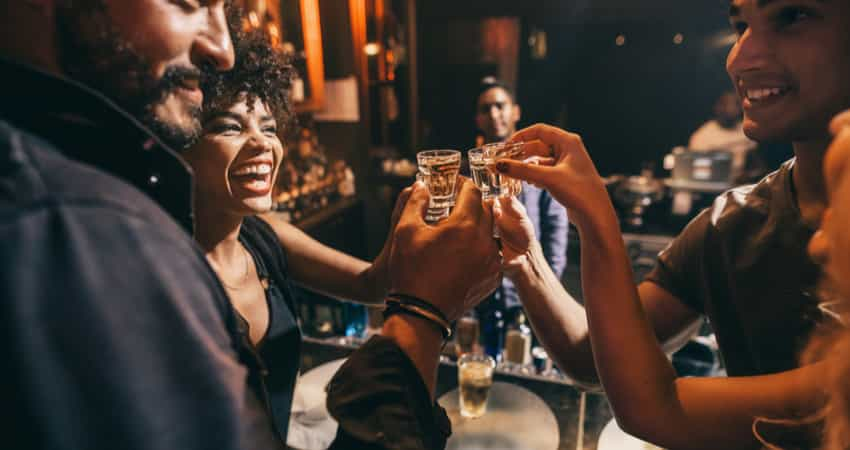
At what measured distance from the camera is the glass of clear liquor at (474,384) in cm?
173

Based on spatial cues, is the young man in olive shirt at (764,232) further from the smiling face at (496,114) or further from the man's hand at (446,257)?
the smiling face at (496,114)

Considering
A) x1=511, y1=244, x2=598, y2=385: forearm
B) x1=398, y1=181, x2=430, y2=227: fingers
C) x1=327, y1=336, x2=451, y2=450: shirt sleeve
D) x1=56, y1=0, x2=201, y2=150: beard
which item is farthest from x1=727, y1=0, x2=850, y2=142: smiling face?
x1=56, y1=0, x2=201, y2=150: beard

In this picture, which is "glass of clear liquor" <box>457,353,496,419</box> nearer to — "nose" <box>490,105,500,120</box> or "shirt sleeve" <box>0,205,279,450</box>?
"shirt sleeve" <box>0,205,279,450</box>

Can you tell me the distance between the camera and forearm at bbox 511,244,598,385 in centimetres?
153

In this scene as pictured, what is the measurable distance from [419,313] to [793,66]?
1.21 meters

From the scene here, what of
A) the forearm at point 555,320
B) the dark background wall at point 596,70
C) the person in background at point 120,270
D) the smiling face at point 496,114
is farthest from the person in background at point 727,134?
the person in background at point 120,270

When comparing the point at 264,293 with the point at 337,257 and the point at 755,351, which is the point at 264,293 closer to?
the point at 337,257

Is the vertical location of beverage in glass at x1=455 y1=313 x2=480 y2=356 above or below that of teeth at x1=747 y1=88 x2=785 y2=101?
below

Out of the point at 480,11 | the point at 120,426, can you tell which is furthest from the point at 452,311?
the point at 480,11

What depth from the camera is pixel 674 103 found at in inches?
295

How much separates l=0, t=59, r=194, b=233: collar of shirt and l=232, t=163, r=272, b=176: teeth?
890 millimetres

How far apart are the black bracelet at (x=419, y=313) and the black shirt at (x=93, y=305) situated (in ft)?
1.25

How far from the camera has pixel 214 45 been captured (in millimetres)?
974

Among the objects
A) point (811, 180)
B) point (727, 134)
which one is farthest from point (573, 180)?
point (727, 134)
